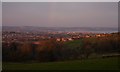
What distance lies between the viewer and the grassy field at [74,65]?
29.0 feet

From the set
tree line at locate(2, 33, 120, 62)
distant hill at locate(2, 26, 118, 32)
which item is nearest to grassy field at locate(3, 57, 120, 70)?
tree line at locate(2, 33, 120, 62)

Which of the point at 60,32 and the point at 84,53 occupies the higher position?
the point at 60,32

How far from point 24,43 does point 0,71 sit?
181 centimetres

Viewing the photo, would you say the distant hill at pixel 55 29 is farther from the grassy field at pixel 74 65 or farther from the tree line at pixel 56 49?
the grassy field at pixel 74 65

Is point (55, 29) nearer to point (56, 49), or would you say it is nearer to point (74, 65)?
point (56, 49)

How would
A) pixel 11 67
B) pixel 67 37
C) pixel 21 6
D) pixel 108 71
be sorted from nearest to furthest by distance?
pixel 108 71
pixel 11 67
pixel 67 37
pixel 21 6

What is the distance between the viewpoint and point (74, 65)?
9430mm

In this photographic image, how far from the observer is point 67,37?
10055 millimetres

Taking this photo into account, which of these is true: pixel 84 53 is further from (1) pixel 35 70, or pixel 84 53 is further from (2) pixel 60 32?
(1) pixel 35 70

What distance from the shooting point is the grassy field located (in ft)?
29.0

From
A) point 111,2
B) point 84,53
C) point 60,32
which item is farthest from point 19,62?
point 111,2

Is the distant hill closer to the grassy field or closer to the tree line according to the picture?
the tree line

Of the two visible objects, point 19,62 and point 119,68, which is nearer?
point 119,68

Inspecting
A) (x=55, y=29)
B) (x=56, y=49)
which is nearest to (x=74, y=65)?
(x=56, y=49)
